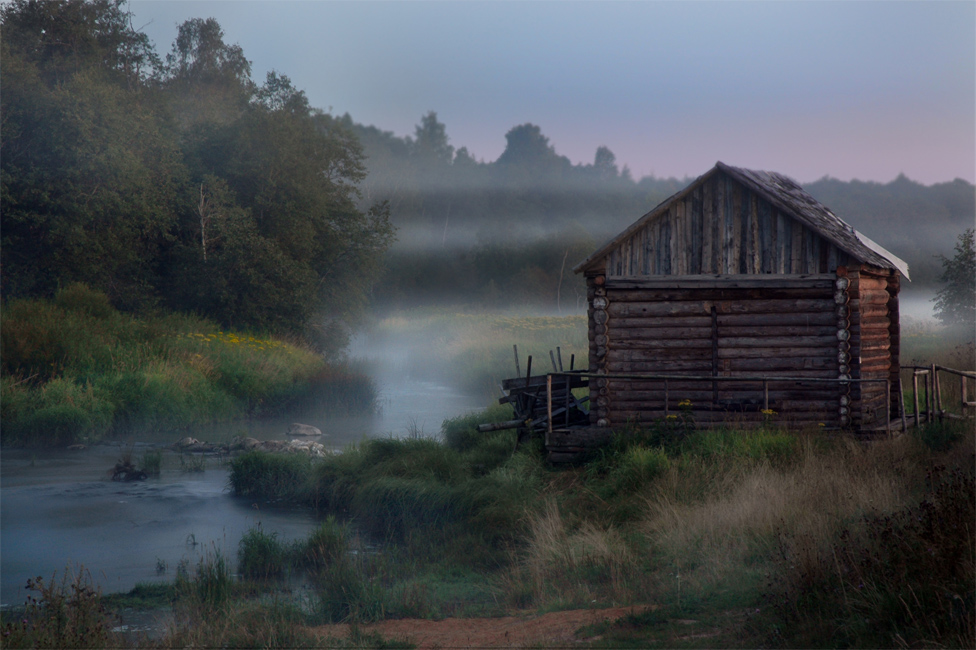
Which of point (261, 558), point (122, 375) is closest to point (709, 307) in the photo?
point (261, 558)

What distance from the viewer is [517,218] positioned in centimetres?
7212

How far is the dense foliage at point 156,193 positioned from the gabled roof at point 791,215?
866 inches

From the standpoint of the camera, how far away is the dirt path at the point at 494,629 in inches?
259

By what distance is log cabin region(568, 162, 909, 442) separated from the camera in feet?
44.2

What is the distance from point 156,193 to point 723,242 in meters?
25.2

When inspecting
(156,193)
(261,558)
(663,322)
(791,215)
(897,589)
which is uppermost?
(156,193)

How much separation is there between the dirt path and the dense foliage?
2581 cm

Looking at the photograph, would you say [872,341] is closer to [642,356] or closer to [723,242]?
[723,242]

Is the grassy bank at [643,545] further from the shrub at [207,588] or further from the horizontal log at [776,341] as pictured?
the horizontal log at [776,341]

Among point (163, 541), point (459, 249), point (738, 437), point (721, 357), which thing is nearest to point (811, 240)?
point (721, 357)

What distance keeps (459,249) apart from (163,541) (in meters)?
59.1

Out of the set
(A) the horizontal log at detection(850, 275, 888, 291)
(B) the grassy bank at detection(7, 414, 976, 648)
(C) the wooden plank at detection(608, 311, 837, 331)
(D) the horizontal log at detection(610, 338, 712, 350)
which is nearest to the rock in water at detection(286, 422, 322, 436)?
(B) the grassy bank at detection(7, 414, 976, 648)

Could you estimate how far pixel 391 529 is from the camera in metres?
12.3

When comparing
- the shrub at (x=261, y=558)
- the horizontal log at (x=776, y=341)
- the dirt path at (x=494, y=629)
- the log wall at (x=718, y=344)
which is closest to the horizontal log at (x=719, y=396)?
the log wall at (x=718, y=344)
